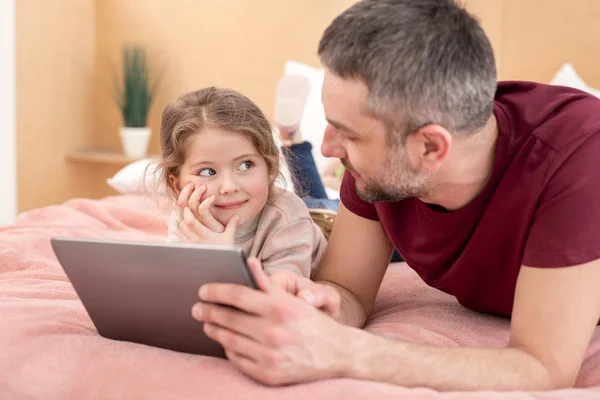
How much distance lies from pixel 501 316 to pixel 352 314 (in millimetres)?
318

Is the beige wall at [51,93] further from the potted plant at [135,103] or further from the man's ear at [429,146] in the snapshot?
the man's ear at [429,146]

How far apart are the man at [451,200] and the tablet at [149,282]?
3 cm

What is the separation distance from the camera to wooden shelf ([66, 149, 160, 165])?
13.9 ft

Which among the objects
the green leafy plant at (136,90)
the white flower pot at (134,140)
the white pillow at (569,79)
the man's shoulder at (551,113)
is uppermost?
the man's shoulder at (551,113)

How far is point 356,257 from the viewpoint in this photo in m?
1.59

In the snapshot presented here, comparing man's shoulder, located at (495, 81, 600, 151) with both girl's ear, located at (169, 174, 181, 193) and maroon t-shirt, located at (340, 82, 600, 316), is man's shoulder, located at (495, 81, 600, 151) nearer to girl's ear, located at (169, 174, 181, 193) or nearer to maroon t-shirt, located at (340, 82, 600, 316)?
maroon t-shirt, located at (340, 82, 600, 316)

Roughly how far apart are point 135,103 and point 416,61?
3263mm

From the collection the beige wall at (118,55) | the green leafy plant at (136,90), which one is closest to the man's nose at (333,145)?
the beige wall at (118,55)

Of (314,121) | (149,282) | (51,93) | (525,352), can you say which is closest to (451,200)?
(525,352)

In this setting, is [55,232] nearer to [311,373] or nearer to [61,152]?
[311,373]

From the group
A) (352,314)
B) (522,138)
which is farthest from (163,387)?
(522,138)

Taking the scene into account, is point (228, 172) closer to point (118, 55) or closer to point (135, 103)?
point (135, 103)

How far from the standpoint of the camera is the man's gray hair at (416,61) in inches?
47.7

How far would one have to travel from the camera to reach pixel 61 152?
4.33 meters
